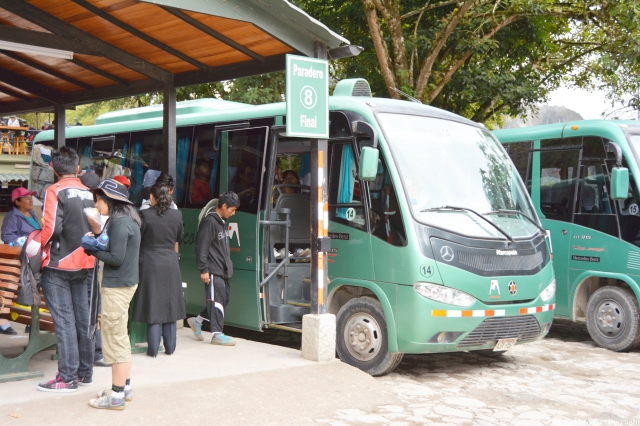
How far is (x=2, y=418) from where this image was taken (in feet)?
18.2

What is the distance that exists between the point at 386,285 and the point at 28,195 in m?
4.43

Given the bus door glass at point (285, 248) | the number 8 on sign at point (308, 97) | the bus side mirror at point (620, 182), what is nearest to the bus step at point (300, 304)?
the bus door glass at point (285, 248)

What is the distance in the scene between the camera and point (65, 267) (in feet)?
20.4

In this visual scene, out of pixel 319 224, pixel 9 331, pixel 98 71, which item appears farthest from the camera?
pixel 98 71

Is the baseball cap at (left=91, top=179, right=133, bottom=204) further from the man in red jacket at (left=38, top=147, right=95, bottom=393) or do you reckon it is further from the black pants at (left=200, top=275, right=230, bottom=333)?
the black pants at (left=200, top=275, right=230, bottom=333)

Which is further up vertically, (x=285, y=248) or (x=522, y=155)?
(x=522, y=155)

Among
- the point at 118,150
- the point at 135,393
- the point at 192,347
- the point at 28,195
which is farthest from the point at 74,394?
the point at 118,150

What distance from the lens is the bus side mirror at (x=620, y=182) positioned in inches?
378

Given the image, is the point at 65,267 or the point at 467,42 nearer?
the point at 65,267

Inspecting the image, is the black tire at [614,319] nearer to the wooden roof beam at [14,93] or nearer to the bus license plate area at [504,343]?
the bus license plate area at [504,343]

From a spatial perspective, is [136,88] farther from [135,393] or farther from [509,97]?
[509,97]

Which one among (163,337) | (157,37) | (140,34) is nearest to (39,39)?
(140,34)

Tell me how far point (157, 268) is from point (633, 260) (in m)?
5.83

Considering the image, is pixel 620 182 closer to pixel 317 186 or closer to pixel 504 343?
pixel 504 343
